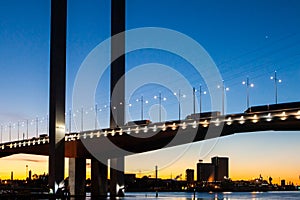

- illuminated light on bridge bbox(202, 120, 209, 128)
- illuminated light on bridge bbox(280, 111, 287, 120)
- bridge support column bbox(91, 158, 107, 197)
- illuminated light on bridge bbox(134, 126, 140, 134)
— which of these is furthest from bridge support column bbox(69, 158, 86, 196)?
illuminated light on bridge bbox(280, 111, 287, 120)

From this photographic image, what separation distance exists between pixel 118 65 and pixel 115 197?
11.9m

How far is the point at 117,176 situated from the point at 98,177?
536 cm

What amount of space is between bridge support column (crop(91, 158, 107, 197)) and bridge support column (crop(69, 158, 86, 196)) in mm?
1740

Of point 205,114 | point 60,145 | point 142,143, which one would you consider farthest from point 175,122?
point 60,145

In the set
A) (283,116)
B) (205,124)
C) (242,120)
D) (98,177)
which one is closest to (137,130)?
(205,124)

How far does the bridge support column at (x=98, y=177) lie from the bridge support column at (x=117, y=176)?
4.21 meters

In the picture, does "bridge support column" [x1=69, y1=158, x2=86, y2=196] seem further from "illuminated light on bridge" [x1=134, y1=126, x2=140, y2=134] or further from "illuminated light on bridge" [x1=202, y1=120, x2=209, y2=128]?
"illuminated light on bridge" [x1=202, y1=120, x2=209, y2=128]

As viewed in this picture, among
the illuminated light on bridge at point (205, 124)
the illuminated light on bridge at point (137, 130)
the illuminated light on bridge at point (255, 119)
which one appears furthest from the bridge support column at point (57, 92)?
the illuminated light on bridge at point (255, 119)

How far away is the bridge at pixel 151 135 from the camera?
126ft

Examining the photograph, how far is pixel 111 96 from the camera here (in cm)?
5188

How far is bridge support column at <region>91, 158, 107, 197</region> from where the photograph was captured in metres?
58.2

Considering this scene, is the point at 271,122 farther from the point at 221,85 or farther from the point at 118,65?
the point at 118,65

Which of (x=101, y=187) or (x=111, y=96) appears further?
(x=101, y=187)

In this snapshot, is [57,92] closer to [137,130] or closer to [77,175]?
[137,130]
